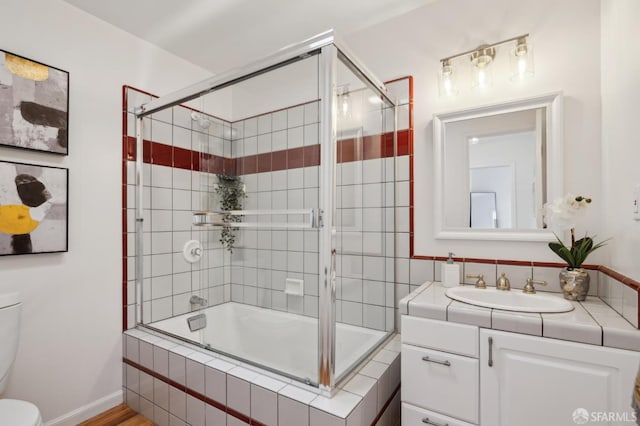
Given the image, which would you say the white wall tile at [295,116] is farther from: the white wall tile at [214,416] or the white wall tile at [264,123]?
the white wall tile at [214,416]

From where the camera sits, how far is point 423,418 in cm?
137

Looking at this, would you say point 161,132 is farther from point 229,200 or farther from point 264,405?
point 264,405

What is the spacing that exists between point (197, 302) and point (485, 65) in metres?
2.20

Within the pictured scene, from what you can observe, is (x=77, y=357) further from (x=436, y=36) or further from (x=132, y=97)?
(x=436, y=36)

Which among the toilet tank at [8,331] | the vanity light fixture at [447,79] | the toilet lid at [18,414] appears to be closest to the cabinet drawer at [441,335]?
the vanity light fixture at [447,79]

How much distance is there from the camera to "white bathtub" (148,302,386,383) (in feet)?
4.78

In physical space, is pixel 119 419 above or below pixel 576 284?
below

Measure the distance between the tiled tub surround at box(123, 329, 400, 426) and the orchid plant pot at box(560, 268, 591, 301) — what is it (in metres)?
0.87

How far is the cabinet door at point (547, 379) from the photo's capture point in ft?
3.44

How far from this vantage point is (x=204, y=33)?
2143mm

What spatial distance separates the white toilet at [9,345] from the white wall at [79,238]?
0.20 meters

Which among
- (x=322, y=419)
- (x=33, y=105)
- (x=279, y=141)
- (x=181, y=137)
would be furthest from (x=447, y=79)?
(x=33, y=105)

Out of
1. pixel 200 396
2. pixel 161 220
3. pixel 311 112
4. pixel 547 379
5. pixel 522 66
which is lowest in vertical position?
pixel 200 396

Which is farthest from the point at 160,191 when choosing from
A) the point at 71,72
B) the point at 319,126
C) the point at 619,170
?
the point at 619,170
